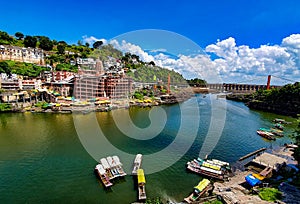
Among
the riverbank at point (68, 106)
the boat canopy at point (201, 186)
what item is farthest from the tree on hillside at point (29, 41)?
the boat canopy at point (201, 186)

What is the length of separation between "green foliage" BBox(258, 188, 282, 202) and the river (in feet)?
13.2

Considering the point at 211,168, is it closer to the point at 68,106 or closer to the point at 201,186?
the point at 201,186

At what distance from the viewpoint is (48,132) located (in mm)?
21484

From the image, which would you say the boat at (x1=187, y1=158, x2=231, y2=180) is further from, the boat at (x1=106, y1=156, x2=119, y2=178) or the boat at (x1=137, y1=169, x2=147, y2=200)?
the boat at (x1=106, y1=156, x2=119, y2=178)

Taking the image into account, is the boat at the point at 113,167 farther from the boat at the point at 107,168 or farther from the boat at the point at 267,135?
the boat at the point at 267,135

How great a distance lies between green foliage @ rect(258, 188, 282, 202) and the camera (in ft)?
29.1

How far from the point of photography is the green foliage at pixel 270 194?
29.1 feet

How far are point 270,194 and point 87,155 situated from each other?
13.5 meters

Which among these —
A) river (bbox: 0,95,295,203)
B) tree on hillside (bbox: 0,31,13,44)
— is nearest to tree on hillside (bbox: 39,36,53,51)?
tree on hillside (bbox: 0,31,13,44)

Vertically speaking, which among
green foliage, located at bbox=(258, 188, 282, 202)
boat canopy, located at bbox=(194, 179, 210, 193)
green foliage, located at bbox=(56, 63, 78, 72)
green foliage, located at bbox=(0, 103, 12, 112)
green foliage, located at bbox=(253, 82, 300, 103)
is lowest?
boat canopy, located at bbox=(194, 179, 210, 193)

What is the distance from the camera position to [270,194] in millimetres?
9180


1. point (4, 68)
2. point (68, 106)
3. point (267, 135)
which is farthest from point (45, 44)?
point (267, 135)

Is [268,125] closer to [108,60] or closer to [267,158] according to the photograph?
[267,158]

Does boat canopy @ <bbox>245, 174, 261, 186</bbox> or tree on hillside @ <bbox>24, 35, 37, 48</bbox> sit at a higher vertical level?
tree on hillside @ <bbox>24, 35, 37, 48</bbox>
